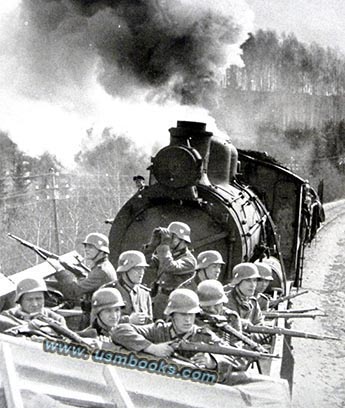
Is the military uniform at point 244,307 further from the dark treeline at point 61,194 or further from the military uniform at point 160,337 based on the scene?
the dark treeline at point 61,194

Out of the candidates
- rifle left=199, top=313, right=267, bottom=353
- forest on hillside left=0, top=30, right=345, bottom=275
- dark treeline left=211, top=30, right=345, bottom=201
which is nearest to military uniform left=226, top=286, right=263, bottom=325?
rifle left=199, top=313, right=267, bottom=353

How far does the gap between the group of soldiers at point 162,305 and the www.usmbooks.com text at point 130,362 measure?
12cm

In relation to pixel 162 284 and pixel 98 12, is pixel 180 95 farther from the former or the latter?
pixel 162 284

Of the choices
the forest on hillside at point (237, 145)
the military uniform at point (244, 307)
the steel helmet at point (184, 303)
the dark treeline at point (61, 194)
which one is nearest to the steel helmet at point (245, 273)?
the military uniform at point (244, 307)

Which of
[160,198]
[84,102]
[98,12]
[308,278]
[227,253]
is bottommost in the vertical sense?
[308,278]

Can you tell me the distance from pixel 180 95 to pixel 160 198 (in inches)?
136

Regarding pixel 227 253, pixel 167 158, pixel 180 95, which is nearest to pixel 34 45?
A: pixel 180 95

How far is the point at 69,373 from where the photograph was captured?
4406mm

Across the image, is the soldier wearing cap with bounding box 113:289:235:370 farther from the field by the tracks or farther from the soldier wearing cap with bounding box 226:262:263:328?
the field by the tracks

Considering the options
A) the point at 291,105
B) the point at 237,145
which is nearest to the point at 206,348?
the point at 237,145

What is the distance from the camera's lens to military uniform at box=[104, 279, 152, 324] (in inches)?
251

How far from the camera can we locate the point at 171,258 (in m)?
7.83

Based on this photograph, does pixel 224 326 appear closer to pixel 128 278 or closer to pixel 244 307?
pixel 244 307

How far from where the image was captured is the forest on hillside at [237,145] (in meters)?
20.7
